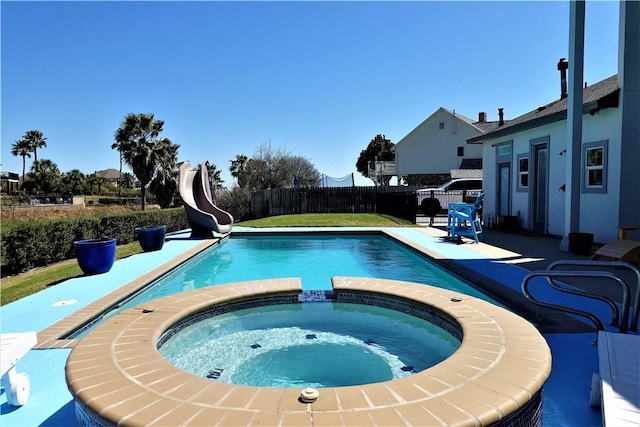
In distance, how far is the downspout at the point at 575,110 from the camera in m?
9.02

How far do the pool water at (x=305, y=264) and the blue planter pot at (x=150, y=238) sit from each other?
1213 millimetres

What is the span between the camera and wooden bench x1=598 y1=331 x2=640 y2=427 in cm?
191

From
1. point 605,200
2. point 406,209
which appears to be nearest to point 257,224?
point 406,209

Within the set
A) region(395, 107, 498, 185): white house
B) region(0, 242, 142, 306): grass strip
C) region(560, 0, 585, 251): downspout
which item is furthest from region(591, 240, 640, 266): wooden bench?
region(395, 107, 498, 185): white house

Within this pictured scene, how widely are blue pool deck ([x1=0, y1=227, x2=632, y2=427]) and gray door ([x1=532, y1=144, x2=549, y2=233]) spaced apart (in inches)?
119

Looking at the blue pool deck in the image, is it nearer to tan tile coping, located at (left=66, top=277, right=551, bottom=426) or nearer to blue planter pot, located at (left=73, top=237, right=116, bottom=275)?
blue planter pot, located at (left=73, top=237, right=116, bottom=275)

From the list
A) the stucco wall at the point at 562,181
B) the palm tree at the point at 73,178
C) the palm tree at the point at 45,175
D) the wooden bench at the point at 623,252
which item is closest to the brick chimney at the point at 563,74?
the stucco wall at the point at 562,181

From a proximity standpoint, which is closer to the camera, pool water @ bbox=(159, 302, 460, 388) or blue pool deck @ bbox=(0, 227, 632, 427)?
blue pool deck @ bbox=(0, 227, 632, 427)

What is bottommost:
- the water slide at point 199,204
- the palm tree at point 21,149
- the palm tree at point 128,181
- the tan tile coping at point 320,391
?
the tan tile coping at point 320,391

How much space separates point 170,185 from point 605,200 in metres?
27.9

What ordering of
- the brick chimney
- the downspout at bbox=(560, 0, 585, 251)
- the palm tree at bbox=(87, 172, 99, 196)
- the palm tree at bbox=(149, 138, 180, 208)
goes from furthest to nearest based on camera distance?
the palm tree at bbox=(87, 172, 99, 196)
the palm tree at bbox=(149, 138, 180, 208)
the brick chimney
the downspout at bbox=(560, 0, 585, 251)

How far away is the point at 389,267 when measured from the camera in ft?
28.9

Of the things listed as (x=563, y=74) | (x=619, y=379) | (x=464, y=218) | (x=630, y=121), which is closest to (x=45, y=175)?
(x=464, y=218)

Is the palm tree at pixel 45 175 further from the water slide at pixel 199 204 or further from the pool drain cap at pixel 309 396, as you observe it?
the pool drain cap at pixel 309 396
